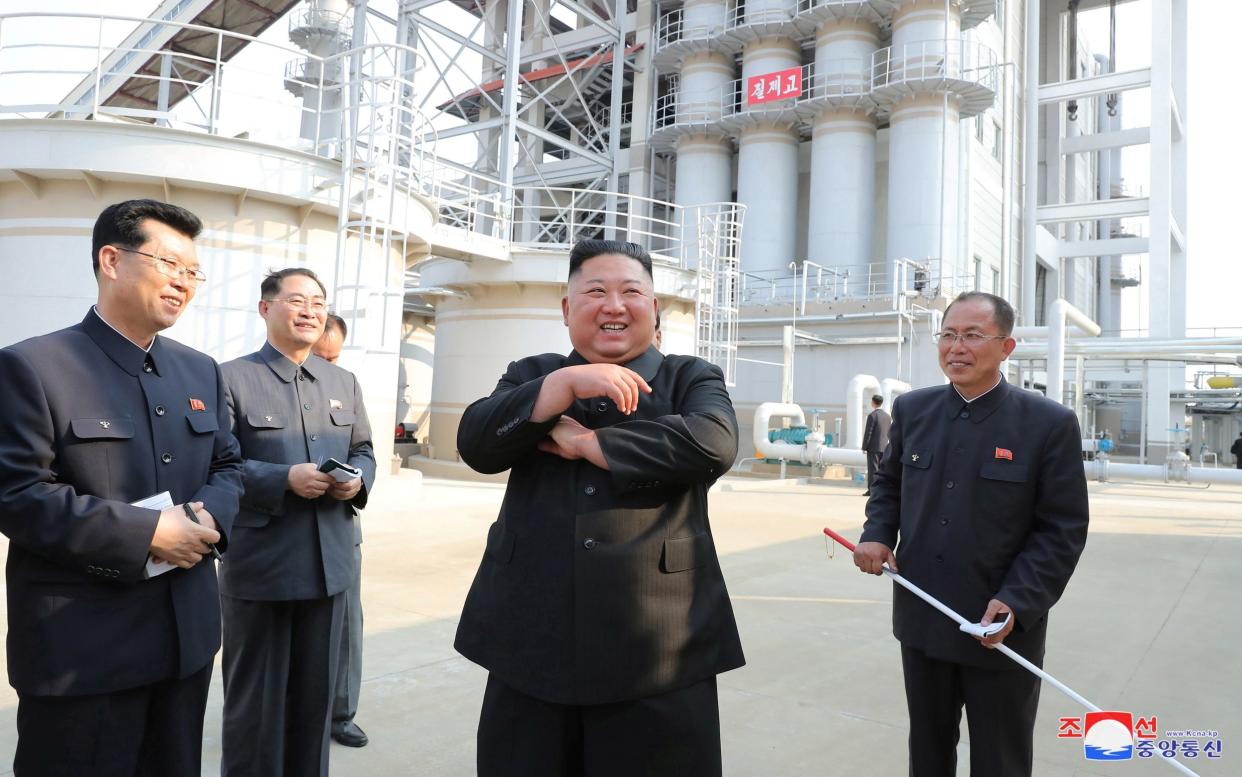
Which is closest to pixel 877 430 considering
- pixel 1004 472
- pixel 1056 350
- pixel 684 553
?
pixel 1056 350

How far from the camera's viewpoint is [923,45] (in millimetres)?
22875

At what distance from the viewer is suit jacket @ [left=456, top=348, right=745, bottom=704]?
1965 millimetres

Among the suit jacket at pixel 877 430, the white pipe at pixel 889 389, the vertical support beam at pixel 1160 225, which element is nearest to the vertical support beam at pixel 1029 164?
the vertical support beam at pixel 1160 225

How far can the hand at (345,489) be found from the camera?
3207 mm

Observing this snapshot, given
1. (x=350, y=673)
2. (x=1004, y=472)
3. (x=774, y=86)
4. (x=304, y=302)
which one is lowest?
(x=350, y=673)

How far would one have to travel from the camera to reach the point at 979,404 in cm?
301

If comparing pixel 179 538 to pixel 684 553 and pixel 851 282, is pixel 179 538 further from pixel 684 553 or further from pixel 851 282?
pixel 851 282

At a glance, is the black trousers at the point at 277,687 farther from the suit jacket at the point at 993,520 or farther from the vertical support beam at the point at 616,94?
the vertical support beam at the point at 616,94

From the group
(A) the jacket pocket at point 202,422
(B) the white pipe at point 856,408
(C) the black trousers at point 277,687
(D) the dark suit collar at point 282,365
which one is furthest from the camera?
(B) the white pipe at point 856,408

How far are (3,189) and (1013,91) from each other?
29959 mm

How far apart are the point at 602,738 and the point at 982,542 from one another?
163 centimetres

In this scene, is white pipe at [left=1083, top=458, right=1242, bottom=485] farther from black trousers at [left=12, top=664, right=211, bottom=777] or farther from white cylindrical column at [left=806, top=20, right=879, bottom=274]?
black trousers at [left=12, top=664, right=211, bottom=777]

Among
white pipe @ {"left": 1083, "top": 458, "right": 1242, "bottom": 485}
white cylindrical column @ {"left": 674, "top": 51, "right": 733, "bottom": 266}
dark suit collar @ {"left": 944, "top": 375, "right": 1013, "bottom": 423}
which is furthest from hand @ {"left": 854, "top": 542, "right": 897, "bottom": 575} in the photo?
white cylindrical column @ {"left": 674, "top": 51, "right": 733, "bottom": 266}

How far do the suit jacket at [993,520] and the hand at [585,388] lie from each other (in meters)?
1.55
